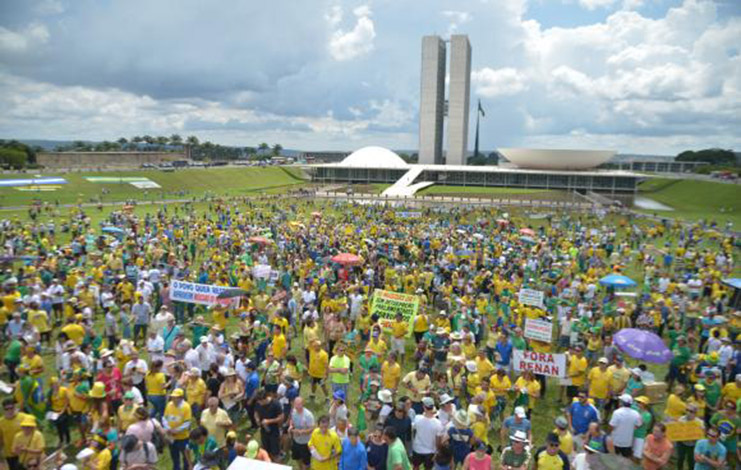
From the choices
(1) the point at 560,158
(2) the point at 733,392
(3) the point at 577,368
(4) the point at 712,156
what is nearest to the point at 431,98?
(1) the point at 560,158

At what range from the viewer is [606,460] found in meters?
5.43

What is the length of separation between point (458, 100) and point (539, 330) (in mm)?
109709

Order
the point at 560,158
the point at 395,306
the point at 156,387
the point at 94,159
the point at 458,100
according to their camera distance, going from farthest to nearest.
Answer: the point at 458,100, the point at 94,159, the point at 560,158, the point at 395,306, the point at 156,387

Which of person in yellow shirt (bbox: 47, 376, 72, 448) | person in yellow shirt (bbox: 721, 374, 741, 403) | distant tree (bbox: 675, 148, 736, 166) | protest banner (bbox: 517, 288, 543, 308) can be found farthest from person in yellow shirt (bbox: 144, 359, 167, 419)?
distant tree (bbox: 675, 148, 736, 166)

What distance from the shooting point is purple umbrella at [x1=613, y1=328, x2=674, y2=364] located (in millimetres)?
9633

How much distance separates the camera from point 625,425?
729cm

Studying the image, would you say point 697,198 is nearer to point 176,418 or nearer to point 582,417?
point 582,417

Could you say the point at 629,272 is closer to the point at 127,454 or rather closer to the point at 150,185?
the point at 127,454

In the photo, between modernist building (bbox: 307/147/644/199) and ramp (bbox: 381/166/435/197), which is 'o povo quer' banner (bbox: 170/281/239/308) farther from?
modernist building (bbox: 307/147/644/199)

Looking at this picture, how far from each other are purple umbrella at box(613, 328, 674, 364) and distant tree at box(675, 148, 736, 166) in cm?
13732

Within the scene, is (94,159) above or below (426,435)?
above

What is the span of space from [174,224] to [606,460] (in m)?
27.4

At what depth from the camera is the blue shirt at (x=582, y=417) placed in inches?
284

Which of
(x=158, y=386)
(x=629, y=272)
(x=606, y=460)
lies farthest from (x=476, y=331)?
(x=629, y=272)
